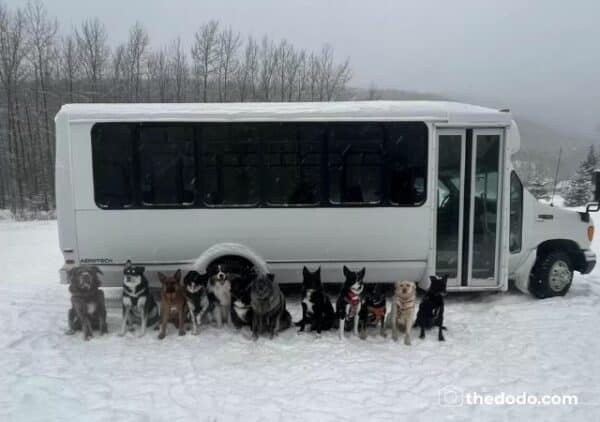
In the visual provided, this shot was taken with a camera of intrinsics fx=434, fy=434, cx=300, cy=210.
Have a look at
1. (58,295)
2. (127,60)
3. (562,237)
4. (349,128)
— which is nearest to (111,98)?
(127,60)

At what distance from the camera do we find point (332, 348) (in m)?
5.34

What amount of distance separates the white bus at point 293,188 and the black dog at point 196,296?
0.64 metres

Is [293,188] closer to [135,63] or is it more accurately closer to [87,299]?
[87,299]

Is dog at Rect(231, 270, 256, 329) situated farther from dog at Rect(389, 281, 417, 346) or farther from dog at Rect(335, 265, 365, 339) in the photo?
dog at Rect(389, 281, 417, 346)

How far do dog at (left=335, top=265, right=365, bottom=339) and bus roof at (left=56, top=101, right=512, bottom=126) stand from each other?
2455mm

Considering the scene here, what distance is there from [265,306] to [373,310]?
1.39m

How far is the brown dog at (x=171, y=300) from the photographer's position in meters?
5.63

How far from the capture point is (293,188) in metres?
6.62

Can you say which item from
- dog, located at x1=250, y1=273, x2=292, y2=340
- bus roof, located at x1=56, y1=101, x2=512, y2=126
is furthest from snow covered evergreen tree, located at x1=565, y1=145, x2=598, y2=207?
dog, located at x1=250, y1=273, x2=292, y2=340

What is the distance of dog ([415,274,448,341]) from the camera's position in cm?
560

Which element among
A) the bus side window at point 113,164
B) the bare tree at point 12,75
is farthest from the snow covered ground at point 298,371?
the bare tree at point 12,75

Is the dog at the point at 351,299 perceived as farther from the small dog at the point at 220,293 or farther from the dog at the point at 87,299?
the dog at the point at 87,299

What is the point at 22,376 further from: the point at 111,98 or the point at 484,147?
the point at 111,98

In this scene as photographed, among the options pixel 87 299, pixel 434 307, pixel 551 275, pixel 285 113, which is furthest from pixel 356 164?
pixel 87 299
